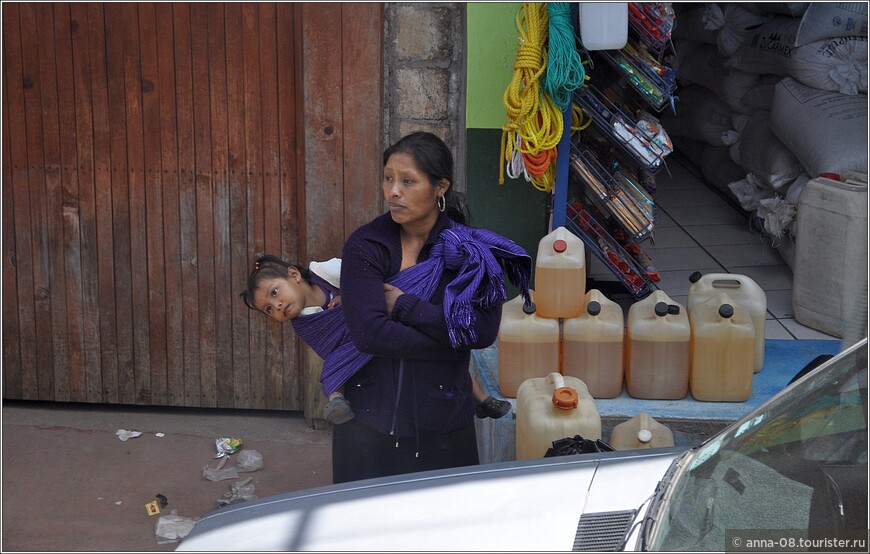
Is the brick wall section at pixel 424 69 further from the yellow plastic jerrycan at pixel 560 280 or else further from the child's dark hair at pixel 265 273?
the child's dark hair at pixel 265 273

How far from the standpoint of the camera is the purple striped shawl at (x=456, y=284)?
3.11m

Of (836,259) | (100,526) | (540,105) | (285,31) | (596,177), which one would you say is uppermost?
(285,31)

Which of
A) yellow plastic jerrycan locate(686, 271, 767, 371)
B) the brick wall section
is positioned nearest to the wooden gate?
the brick wall section

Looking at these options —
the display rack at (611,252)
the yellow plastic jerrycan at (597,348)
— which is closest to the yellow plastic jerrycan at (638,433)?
the yellow plastic jerrycan at (597,348)

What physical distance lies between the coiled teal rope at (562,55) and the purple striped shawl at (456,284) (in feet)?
4.96

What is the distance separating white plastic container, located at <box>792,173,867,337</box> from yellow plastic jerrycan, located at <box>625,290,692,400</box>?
3.76 ft

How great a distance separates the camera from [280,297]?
3.42 metres

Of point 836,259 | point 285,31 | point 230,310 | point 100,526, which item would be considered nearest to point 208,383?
point 230,310

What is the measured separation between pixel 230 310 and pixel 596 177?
6.92ft

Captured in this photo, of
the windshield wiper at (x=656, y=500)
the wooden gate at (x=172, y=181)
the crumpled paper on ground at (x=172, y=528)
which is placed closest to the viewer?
the windshield wiper at (x=656, y=500)

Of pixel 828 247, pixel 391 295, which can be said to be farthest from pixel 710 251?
pixel 391 295

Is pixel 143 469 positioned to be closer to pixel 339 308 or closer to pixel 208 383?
pixel 208 383

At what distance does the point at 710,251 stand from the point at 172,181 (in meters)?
3.79

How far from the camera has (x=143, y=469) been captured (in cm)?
516
